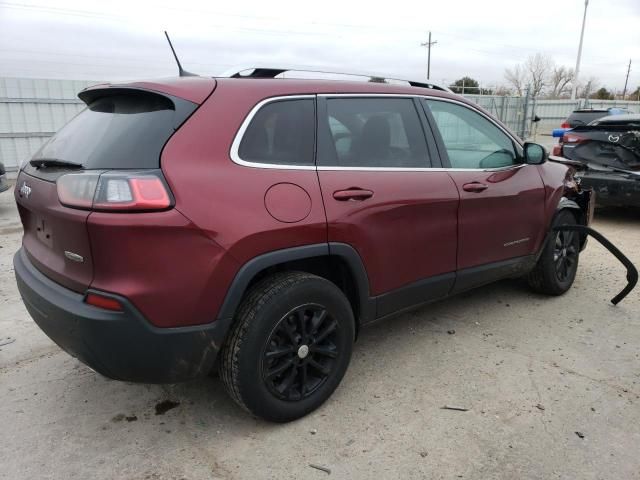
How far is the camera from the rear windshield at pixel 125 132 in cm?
227

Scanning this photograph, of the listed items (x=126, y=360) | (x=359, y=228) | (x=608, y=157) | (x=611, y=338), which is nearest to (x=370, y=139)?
(x=359, y=228)

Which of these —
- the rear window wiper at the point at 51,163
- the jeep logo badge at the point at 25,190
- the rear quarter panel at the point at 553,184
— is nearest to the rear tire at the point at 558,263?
the rear quarter panel at the point at 553,184

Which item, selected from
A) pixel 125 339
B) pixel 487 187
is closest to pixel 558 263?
pixel 487 187

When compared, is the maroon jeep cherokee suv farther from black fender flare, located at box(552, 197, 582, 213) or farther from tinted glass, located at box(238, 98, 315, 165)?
black fender flare, located at box(552, 197, 582, 213)

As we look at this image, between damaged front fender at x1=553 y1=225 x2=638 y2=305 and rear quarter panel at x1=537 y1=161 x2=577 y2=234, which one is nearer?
rear quarter panel at x1=537 y1=161 x2=577 y2=234

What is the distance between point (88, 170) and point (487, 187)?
2.50 m

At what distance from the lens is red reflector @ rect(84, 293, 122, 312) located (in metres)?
2.15

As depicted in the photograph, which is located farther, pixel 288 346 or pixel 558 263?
pixel 558 263

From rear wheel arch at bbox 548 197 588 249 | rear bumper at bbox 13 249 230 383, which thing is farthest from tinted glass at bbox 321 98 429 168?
rear wheel arch at bbox 548 197 588 249

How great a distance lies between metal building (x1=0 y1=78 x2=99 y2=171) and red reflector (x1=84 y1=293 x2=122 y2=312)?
10.9 meters

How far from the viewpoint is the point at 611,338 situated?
3.73 meters

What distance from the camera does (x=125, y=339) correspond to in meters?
2.19

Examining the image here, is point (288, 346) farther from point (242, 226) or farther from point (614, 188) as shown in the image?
point (614, 188)

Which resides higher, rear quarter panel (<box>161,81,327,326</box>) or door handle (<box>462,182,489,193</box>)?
rear quarter panel (<box>161,81,327,326</box>)
